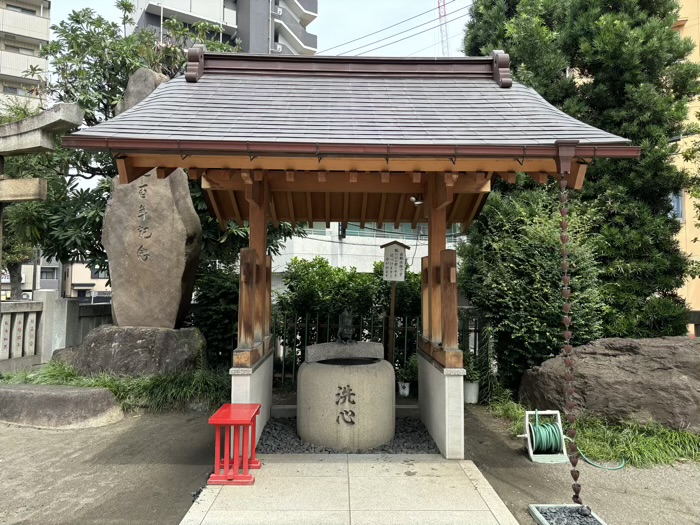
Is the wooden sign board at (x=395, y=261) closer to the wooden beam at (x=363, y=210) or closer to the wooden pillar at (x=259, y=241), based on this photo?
the wooden beam at (x=363, y=210)

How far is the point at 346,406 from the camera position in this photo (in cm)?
552

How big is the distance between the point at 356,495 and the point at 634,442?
12.4 feet

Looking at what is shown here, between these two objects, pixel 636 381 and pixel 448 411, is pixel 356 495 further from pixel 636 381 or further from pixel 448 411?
pixel 636 381

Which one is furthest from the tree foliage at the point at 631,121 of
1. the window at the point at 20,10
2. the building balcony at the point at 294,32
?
the window at the point at 20,10

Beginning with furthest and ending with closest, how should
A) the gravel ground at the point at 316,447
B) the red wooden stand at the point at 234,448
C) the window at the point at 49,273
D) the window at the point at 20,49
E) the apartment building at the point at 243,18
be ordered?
the window at the point at 49,273
the window at the point at 20,49
the apartment building at the point at 243,18
the gravel ground at the point at 316,447
the red wooden stand at the point at 234,448

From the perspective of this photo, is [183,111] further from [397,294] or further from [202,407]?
[397,294]

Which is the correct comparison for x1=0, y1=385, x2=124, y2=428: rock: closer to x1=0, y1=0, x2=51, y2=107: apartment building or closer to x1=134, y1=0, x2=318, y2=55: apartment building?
x1=134, y1=0, x2=318, y2=55: apartment building

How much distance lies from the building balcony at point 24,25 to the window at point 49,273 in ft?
74.1

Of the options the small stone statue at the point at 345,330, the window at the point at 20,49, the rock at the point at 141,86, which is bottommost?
the small stone statue at the point at 345,330

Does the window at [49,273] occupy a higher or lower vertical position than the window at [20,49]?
lower

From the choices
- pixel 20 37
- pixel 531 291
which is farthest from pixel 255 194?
pixel 20 37

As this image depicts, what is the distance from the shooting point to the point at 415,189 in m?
6.62

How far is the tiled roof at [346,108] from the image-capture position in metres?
4.62

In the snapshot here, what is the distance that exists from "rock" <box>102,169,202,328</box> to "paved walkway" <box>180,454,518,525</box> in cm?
391
